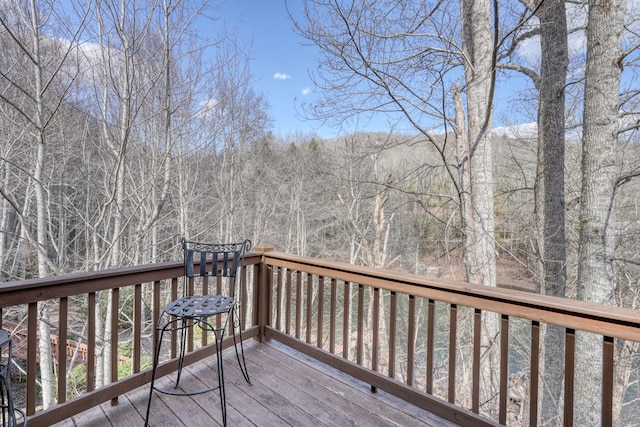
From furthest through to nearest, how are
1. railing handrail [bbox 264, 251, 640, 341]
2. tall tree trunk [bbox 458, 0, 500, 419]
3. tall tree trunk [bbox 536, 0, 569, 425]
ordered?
tall tree trunk [bbox 536, 0, 569, 425] < tall tree trunk [bbox 458, 0, 500, 419] < railing handrail [bbox 264, 251, 640, 341]

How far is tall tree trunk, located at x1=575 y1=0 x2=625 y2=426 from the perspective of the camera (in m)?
3.36

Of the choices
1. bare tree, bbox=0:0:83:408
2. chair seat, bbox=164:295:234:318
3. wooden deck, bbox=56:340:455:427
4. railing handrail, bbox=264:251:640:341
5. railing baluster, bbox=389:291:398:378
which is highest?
bare tree, bbox=0:0:83:408

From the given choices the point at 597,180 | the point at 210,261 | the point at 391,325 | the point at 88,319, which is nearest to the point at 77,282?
the point at 88,319

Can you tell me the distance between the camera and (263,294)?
9.86ft

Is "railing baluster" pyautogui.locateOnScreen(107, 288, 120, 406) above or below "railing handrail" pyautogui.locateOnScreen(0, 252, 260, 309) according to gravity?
below

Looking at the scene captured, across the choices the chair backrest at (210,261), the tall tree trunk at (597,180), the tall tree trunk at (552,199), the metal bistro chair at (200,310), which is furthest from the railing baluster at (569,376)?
the tall tree trunk at (552,199)

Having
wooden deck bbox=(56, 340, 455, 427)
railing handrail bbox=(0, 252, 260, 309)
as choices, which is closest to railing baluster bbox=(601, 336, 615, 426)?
wooden deck bbox=(56, 340, 455, 427)

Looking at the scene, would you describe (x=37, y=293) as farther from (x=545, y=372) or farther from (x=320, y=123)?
(x=545, y=372)

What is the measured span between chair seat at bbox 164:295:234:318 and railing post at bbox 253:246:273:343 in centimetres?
79

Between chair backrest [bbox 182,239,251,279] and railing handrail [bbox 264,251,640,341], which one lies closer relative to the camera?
railing handrail [bbox 264,251,640,341]

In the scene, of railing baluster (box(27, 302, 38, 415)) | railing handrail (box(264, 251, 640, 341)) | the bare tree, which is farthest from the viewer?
the bare tree

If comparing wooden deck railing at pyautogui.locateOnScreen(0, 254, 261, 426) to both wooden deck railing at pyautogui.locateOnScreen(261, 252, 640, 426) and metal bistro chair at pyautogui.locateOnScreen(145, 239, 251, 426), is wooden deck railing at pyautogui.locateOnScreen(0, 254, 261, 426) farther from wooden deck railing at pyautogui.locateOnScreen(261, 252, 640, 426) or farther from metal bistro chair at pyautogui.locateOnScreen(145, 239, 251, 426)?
wooden deck railing at pyautogui.locateOnScreen(261, 252, 640, 426)

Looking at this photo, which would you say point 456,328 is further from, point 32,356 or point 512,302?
point 32,356

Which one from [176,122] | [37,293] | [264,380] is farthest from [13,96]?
[264,380]
